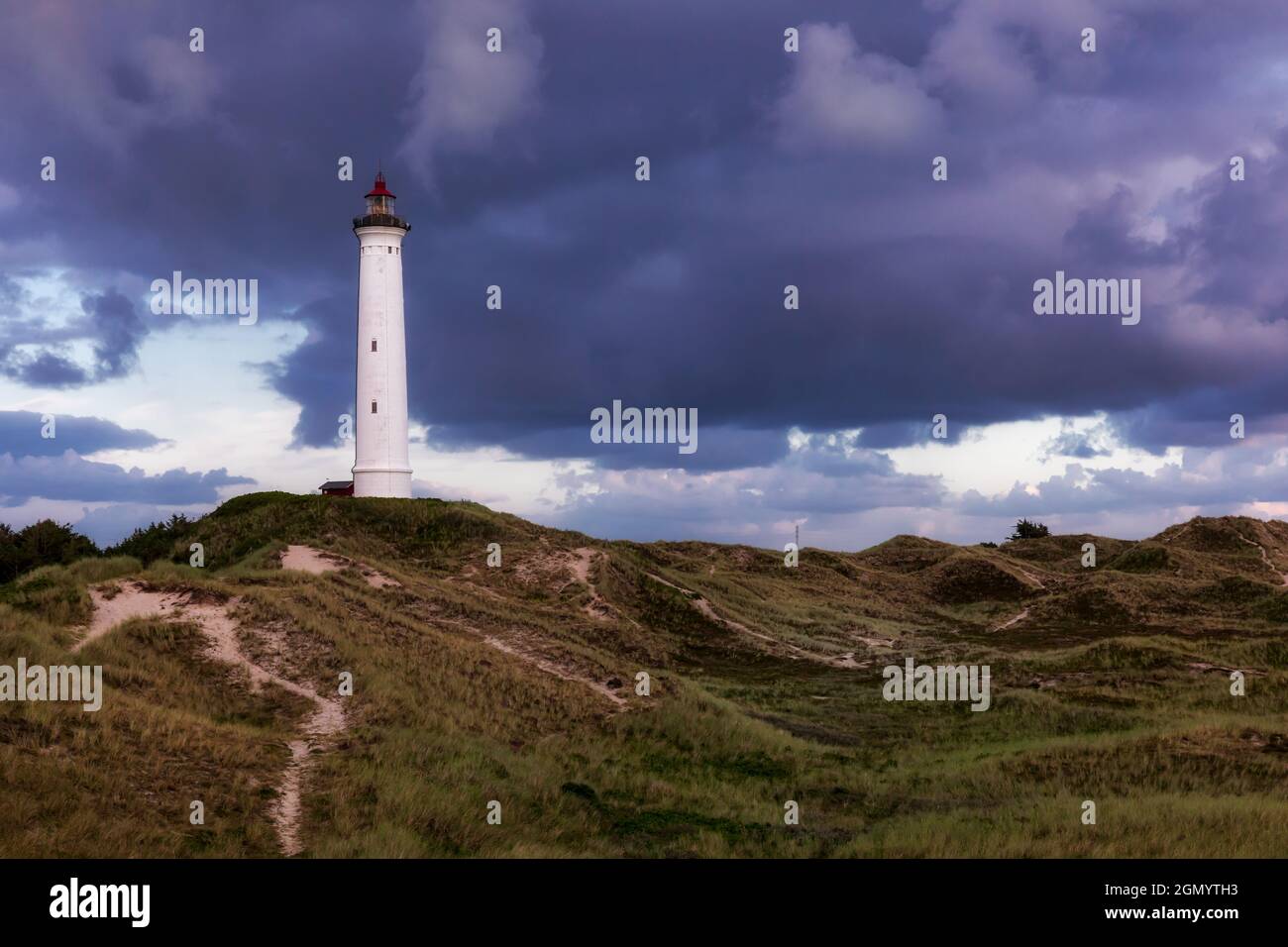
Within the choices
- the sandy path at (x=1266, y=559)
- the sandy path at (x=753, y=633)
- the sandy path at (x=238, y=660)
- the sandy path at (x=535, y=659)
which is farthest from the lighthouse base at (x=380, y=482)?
the sandy path at (x=1266, y=559)

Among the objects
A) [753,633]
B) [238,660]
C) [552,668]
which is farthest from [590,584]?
[238,660]

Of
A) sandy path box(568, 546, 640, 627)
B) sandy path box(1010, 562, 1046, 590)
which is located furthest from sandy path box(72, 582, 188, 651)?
sandy path box(1010, 562, 1046, 590)

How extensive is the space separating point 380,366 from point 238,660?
34.2 metres

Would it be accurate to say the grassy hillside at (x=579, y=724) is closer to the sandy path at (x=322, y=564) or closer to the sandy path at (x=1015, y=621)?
the sandy path at (x=322, y=564)

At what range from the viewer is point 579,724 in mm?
27875

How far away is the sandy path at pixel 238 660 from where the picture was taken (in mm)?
18172

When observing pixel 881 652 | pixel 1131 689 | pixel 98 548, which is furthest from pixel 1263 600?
pixel 98 548

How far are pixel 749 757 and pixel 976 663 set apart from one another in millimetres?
17378

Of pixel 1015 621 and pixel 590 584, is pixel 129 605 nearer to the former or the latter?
pixel 590 584

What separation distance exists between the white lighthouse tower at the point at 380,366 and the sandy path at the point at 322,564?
1365cm

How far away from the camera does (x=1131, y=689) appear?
32.9 metres

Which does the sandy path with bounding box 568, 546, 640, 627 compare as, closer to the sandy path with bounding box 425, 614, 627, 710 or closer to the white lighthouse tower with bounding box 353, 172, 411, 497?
the sandy path with bounding box 425, 614, 627, 710
